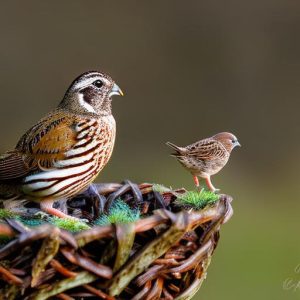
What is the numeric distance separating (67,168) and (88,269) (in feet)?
1.83

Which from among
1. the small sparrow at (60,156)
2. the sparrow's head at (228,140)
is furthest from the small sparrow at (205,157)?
the small sparrow at (60,156)

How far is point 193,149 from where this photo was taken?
1.59m

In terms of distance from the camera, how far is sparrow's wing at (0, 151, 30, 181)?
141cm

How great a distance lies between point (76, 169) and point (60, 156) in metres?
0.05

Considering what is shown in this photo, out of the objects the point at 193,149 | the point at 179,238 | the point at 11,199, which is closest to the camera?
the point at 179,238

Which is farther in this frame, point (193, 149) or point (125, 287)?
point (193, 149)

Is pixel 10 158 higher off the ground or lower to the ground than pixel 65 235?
lower

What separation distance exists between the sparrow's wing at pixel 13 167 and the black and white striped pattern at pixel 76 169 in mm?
20

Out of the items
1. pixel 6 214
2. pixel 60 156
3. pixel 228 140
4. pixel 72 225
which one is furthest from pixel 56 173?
pixel 228 140

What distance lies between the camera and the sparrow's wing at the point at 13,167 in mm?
1408

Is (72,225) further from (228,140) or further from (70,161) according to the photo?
(228,140)

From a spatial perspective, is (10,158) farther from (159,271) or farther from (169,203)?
(159,271)

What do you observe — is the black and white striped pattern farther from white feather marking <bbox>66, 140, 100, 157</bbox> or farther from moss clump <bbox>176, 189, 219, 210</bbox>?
moss clump <bbox>176, 189, 219, 210</bbox>

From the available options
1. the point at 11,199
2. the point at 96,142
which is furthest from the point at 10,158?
the point at 96,142
